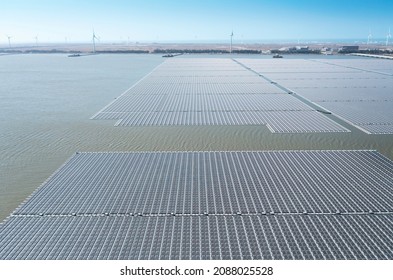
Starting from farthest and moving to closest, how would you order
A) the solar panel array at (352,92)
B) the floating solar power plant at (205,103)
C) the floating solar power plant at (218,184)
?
the floating solar power plant at (205,103) < the solar panel array at (352,92) < the floating solar power plant at (218,184)

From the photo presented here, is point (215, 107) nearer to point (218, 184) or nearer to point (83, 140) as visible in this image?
point (83, 140)

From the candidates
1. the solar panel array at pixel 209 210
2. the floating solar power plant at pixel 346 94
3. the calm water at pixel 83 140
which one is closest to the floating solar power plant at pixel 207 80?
the floating solar power plant at pixel 346 94

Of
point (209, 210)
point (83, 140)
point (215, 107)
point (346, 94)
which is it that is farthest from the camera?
point (346, 94)

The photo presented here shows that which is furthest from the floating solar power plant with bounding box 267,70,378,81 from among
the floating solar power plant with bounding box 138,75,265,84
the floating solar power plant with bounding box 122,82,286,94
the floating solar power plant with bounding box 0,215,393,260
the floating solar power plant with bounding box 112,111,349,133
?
the floating solar power plant with bounding box 0,215,393,260

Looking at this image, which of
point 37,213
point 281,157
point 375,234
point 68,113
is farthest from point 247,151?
point 68,113

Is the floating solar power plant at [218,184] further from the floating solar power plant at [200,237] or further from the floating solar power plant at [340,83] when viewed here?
the floating solar power plant at [340,83]

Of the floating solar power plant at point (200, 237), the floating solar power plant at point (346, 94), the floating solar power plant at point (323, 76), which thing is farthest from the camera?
the floating solar power plant at point (323, 76)

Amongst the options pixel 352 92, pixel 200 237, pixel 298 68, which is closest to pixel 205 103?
pixel 352 92
